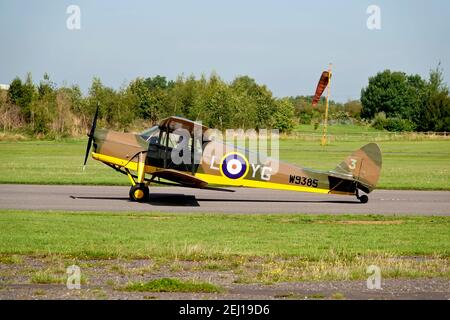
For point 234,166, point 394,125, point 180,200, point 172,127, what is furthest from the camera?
point 394,125

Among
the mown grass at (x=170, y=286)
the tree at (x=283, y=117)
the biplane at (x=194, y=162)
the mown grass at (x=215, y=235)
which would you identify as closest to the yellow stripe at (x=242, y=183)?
the biplane at (x=194, y=162)

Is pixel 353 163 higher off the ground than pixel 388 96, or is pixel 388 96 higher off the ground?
pixel 388 96

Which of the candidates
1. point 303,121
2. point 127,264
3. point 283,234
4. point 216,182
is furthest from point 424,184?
point 303,121

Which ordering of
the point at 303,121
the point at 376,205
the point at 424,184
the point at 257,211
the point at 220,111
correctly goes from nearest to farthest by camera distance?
the point at 257,211 < the point at 376,205 < the point at 424,184 < the point at 220,111 < the point at 303,121

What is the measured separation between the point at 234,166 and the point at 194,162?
126 centimetres

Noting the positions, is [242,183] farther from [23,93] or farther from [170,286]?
[23,93]

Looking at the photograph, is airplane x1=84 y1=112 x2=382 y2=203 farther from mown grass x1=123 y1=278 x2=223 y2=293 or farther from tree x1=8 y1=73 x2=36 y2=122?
tree x1=8 y1=73 x2=36 y2=122

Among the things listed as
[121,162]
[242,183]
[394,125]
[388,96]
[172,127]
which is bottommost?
[242,183]

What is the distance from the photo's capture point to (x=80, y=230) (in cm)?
1617

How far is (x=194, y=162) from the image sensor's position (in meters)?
22.3

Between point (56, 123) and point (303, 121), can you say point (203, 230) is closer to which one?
point (56, 123)

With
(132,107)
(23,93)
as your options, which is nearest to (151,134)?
(132,107)

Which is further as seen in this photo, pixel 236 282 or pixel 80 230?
pixel 80 230
